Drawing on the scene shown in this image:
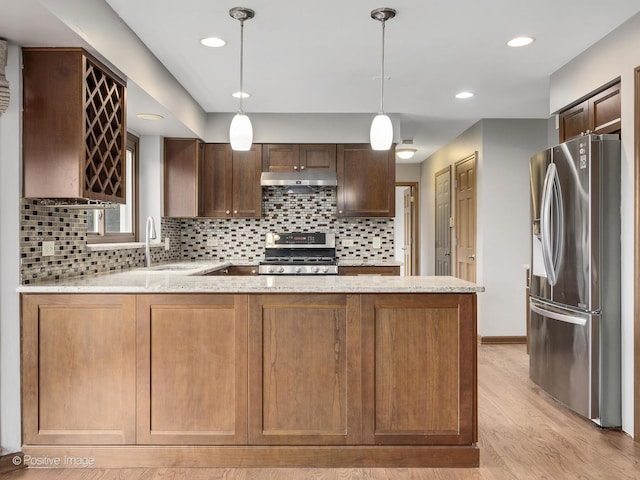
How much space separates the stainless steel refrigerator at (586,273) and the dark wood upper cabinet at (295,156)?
2408 millimetres

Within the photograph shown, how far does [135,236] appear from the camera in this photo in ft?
15.4

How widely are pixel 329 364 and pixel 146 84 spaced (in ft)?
7.32

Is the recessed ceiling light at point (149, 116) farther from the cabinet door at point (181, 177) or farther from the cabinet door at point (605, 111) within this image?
the cabinet door at point (605, 111)

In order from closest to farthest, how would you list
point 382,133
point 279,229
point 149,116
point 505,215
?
1. point 382,133
2. point 149,116
3. point 505,215
4. point 279,229

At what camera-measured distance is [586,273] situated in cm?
304

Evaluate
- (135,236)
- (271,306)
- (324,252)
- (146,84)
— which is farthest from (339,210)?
(271,306)

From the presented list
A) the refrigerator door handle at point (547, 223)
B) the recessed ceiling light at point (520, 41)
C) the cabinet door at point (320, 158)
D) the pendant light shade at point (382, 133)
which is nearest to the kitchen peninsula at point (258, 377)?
the pendant light shade at point (382, 133)

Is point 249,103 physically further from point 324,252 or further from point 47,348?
point 47,348

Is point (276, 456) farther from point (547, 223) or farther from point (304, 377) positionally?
point (547, 223)

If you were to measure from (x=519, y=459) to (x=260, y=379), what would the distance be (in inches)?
55.4

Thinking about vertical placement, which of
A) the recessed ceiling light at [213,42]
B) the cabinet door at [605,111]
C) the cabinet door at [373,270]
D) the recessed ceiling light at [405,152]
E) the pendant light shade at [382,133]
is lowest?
the cabinet door at [373,270]

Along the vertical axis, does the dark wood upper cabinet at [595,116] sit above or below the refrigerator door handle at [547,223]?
above

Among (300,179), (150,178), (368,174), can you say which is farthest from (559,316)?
(150,178)

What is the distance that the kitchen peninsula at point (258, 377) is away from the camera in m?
2.50
